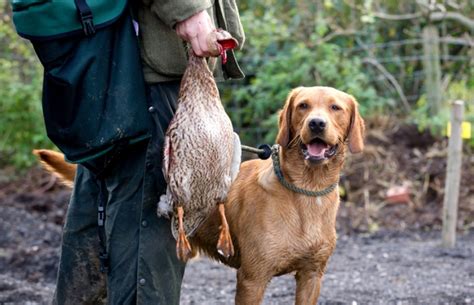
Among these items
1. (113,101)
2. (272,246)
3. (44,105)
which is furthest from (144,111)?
(272,246)

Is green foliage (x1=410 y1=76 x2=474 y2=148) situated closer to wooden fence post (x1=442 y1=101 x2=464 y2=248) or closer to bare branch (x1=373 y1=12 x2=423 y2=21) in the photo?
bare branch (x1=373 y1=12 x2=423 y2=21)

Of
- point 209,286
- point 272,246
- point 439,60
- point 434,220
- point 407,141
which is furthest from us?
point 439,60

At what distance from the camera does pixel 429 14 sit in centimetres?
1002

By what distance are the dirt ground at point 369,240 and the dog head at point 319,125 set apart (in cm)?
153

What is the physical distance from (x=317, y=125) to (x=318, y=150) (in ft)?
0.52

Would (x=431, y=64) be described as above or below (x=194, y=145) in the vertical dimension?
below

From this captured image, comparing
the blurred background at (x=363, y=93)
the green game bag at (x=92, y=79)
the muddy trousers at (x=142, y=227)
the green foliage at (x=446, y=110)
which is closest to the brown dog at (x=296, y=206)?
the muddy trousers at (x=142, y=227)

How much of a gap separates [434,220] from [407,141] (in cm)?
144

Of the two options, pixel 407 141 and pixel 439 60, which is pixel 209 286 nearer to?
pixel 407 141

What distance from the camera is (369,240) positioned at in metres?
7.77

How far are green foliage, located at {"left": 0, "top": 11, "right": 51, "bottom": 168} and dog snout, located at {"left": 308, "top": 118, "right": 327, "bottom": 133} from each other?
6295 millimetres

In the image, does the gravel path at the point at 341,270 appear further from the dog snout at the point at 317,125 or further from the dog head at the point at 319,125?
the dog snout at the point at 317,125

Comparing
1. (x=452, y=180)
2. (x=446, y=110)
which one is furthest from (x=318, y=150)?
(x=446, y=110)

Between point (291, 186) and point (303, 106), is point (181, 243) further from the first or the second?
point (303, 106)
